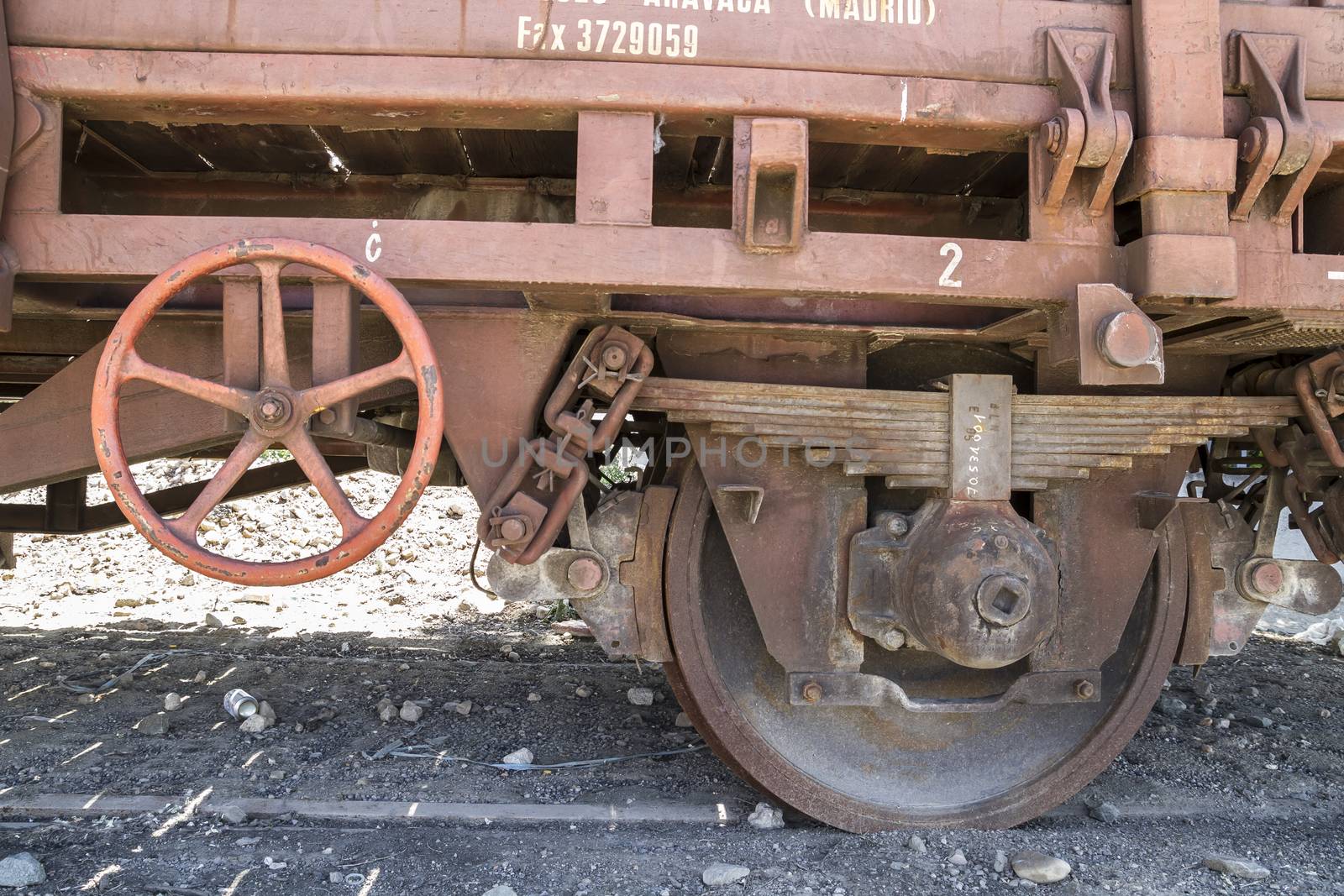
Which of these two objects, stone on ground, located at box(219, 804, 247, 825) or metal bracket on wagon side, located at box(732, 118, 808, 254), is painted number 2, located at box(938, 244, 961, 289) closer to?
metal bracket on wagon side, located at box(732, 118, 808, 254)

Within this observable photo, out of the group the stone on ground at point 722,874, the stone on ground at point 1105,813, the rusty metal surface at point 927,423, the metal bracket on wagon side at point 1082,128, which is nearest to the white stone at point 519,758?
the stone on ground at point 722,874

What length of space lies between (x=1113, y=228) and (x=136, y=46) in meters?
2.31

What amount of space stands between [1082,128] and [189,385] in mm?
2029

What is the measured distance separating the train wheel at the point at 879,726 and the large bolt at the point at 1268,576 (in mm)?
226

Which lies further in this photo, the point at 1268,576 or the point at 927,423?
the point at 1268,576

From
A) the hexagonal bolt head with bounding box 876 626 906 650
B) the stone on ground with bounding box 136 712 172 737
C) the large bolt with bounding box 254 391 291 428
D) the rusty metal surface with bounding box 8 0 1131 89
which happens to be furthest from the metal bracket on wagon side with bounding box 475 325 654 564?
the stone on ground with bounding box 136 712 172 737

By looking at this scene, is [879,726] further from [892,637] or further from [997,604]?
[997,604]

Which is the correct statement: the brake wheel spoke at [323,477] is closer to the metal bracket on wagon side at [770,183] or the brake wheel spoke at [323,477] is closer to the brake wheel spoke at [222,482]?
the brake wheel spoke at [222,482]

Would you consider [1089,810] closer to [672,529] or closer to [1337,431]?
[1337,431]

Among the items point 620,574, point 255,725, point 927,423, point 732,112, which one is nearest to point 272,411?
point 620,574

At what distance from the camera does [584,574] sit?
2324mm

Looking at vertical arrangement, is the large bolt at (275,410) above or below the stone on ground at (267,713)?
above

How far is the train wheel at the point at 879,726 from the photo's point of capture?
92.7 inches

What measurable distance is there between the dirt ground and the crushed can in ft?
0.17
